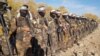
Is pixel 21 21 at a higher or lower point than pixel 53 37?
higher

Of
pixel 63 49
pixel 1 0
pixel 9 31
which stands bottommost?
pixel 63 49

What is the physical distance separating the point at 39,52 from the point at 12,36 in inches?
58.5

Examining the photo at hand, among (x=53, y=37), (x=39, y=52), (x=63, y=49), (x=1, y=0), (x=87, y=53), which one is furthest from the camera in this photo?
(x=63, y=49)

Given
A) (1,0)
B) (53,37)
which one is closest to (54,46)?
(53,37)

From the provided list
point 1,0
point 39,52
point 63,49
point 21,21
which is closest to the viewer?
point 1,0

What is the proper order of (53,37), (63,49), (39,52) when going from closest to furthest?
(39,52) → (53,37) → (63,49)

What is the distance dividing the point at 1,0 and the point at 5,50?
357cm

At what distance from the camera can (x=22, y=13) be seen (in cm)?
1338

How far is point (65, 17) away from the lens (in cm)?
2212

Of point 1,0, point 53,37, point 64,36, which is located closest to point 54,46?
point 53,37

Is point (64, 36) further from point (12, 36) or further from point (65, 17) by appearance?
point (12, 36)

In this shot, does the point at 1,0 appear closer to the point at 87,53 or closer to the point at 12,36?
the point at 12,36

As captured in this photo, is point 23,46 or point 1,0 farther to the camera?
point 23,46

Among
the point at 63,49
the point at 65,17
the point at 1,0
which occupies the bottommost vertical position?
the point at 63,49
